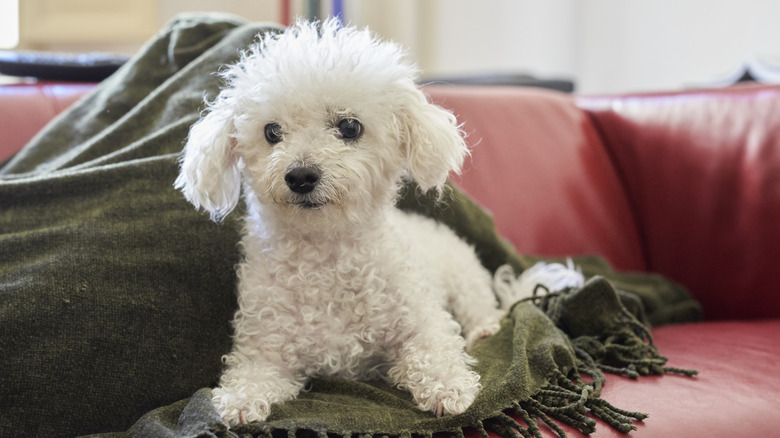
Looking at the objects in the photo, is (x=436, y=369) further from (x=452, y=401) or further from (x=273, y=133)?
(x=273, y=133)

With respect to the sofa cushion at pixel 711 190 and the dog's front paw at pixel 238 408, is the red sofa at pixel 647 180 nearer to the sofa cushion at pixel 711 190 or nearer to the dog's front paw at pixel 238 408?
the sofa cushion at pixel 711 190

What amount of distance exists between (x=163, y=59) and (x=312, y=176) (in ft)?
2.41

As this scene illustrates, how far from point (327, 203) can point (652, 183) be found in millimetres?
1275

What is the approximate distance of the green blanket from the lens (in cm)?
110

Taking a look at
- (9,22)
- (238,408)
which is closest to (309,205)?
(238,408)

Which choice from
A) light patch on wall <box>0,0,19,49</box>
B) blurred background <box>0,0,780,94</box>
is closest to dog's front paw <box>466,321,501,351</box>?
blurred background <box>0,0,780,94</box>

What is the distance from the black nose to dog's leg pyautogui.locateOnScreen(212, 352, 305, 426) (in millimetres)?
301

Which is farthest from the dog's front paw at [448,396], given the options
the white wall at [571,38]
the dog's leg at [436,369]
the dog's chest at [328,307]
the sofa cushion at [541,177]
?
the white wall at [571,38]

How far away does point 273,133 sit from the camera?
1216mm

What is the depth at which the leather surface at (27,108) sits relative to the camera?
158cm

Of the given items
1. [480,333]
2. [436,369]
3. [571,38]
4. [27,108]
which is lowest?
[480,333]

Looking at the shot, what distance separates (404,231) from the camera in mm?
1432

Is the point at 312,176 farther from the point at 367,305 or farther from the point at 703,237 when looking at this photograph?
the point at 703,237

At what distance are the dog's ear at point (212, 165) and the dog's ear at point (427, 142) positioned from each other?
0.30 metres
